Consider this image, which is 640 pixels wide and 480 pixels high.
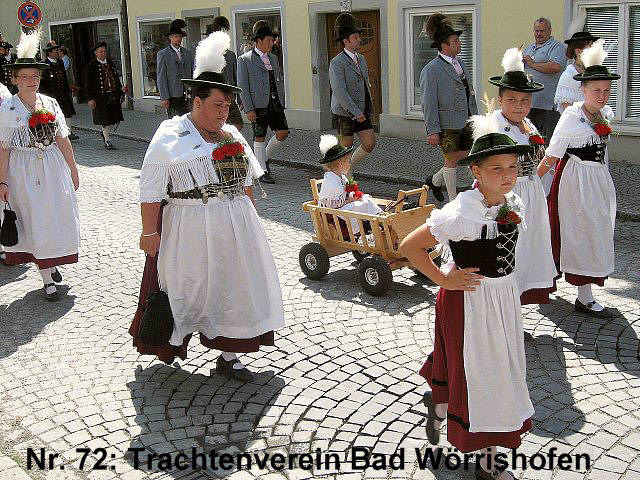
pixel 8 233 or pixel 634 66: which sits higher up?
pixel 634 66

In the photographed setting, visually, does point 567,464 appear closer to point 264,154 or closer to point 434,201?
point 434,201

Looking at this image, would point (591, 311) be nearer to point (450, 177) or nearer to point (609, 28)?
point (450, 177)

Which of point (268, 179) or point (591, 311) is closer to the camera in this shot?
point (591, 311)

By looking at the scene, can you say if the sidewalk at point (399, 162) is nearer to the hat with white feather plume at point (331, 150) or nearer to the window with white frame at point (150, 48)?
the hat with white feather plume at point (331, 150)

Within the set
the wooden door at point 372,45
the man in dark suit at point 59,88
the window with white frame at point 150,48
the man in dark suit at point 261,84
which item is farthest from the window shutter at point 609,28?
the window with white frame at point 150,48

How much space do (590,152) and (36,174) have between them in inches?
185

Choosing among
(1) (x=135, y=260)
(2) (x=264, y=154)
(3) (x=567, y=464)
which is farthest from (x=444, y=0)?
(3) (x=567, y=464)

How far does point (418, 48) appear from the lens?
1582 cm

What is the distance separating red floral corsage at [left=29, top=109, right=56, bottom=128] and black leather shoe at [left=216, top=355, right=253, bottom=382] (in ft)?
9.85

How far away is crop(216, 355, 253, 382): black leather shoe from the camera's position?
18.2ft

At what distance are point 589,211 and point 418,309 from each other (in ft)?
5.00

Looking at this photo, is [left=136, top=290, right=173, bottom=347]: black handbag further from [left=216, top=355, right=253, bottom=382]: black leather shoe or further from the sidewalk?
the sidewalk

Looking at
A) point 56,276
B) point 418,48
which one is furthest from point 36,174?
point 418,48

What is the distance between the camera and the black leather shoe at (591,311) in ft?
20.9
